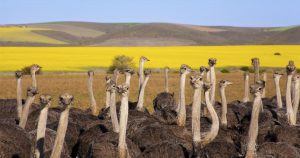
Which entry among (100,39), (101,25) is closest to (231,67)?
(100,39)

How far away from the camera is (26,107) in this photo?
35.7ft

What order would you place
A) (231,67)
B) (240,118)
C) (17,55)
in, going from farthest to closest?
1. (17,55)
2. (231,67)
3. (240,118)

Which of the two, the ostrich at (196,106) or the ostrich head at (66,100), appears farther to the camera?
the ostrich at (196,106)

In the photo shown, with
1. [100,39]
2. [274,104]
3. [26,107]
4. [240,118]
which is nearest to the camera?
Answer: [26,107]

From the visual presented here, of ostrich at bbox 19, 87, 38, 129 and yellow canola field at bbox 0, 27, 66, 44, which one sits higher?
yellow canola field at bbox 0, 27, 66, 44

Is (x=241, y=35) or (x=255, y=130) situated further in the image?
(x=241, y=35)

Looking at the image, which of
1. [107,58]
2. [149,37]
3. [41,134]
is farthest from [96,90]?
[149,37]

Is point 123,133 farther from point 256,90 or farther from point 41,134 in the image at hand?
point 256,90

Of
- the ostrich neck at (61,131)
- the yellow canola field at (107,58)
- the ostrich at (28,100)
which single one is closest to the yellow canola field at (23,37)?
the yellow canola field at (107,58)

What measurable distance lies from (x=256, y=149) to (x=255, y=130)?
48 cm

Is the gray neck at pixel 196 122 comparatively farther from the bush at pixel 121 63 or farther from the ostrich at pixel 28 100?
the bush at pixel 121 63

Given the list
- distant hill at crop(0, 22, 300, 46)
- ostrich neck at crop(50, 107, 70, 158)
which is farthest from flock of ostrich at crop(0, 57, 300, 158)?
distant hill at crop(0, 22, 300, 46)

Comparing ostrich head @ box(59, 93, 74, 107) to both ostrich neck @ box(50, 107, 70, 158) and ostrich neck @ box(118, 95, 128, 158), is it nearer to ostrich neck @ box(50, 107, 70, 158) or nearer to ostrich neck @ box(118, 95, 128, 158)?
ostrich neck @ box(50, 107, 70, 158)

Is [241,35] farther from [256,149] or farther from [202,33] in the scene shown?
[256,149]
